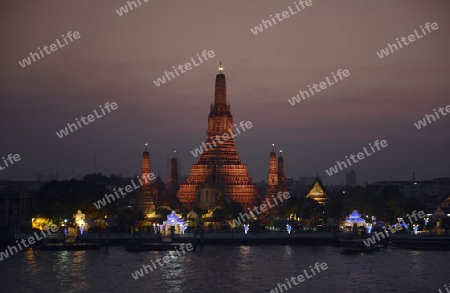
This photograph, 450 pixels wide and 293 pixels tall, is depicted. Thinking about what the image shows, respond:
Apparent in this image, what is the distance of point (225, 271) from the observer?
7619 cm

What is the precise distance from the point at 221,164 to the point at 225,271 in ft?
196

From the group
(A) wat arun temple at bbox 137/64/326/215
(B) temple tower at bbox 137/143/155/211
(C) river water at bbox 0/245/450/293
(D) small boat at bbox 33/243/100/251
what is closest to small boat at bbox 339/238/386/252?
(C) river water at bbox 0/245/450/293

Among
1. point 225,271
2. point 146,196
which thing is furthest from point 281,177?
point 225,271

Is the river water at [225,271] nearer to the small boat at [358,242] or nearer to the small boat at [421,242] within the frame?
the small boat at [358,242]

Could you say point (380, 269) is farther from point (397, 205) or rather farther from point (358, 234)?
point (397, 205)

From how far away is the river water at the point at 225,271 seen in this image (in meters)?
67.5

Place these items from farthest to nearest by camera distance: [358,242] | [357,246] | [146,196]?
[146,196], [358,242], [357,246]

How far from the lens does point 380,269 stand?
260 ft

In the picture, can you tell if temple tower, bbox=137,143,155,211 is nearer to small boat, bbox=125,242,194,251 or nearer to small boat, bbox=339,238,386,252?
small boat, bbox=125,242,194,251

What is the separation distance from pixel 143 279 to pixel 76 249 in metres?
25.9

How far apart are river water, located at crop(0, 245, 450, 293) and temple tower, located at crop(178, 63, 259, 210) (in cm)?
3734

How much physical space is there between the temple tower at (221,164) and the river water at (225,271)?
3734cm

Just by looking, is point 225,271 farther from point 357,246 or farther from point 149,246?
point 357,246

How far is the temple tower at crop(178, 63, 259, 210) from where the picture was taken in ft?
440
